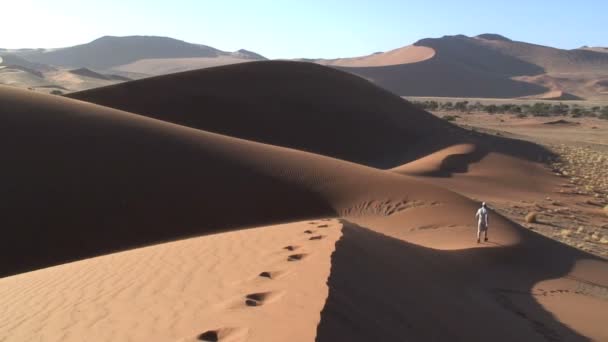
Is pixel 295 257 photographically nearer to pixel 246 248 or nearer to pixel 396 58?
pixel 246 248

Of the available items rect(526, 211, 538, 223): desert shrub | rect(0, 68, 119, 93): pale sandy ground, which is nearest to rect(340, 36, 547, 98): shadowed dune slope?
rect(0, 68, 119, 93): pale sandy ground

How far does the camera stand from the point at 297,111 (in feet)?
125

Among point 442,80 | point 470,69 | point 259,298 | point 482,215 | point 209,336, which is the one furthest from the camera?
point 470,69

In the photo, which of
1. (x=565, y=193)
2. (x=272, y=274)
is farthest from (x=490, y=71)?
(x=272, y=274)

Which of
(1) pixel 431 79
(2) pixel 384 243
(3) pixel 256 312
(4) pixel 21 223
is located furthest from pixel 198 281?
(1) pixel 431 79

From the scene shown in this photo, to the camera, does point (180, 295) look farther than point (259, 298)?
Yes

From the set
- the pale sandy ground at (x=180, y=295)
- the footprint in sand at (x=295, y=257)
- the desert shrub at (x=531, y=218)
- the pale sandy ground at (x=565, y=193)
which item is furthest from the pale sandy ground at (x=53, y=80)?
the footprint in sand at (x=295, y=257)

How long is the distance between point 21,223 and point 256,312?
32.2 ft

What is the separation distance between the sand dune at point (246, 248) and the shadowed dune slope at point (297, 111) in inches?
286

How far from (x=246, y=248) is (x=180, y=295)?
262 centimetres

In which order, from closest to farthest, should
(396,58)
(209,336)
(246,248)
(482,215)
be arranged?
(209,336)
(246,248)
(482,215)
(396,58)

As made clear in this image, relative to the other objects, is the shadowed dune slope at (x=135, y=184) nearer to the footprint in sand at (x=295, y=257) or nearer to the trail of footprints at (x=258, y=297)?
the trail of footprints at (x=258, y=297)

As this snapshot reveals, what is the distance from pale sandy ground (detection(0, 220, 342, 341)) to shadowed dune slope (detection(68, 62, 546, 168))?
2404cm

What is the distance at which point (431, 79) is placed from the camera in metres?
Answer: 136
